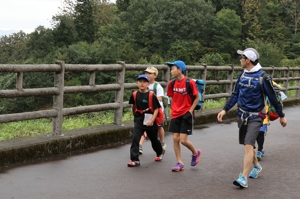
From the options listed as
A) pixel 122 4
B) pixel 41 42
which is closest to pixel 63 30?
pixel 41 42

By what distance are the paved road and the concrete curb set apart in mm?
292

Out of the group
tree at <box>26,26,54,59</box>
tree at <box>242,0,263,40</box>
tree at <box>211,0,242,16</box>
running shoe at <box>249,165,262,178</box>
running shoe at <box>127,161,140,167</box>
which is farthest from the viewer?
tree at <box>211,0,242,16</box>

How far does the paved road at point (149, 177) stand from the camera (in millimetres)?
5965

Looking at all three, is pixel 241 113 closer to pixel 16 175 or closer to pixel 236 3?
pixel 16 175

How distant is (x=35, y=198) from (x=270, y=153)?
485cm

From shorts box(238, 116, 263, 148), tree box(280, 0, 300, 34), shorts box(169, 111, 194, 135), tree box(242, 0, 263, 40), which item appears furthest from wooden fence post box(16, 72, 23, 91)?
tree box(280, 0, 300, 34)

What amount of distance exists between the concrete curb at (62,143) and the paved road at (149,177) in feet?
0.96

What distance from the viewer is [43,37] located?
A: 8538 cm

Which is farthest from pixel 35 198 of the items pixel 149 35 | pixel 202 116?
pixel 149 35

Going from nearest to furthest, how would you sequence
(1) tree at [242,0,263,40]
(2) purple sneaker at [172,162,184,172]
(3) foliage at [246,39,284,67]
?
(2) purple sneaker at [172,162,184,172]
(3) foliage at [246,39,284,67]
(1) tree at [242,0,263,40]

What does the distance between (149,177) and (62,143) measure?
205cm

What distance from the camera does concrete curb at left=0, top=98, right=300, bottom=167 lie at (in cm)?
745

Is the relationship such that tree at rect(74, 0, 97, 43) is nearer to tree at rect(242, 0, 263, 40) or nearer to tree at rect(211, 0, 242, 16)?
tree at rect(211, 0, 242, 16)

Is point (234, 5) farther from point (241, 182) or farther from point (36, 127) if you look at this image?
point (241, 182)
